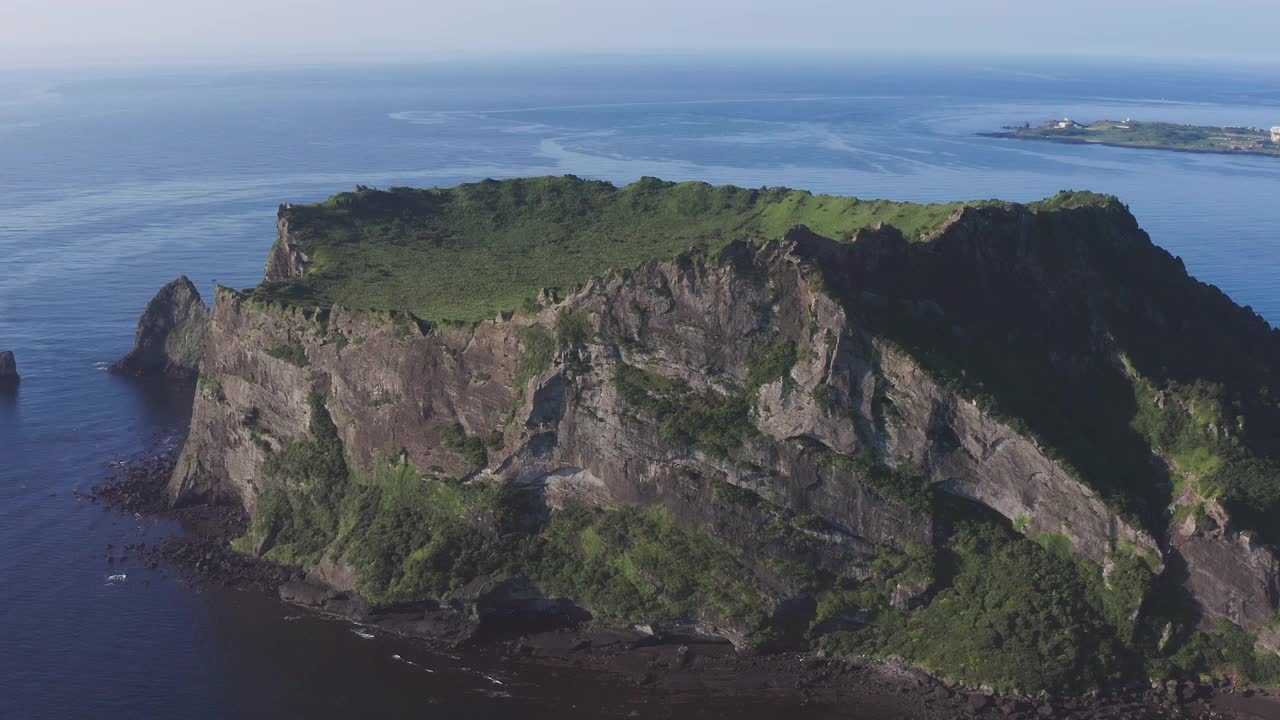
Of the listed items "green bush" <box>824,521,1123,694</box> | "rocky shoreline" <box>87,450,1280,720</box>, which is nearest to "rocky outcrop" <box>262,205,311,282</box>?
"rocky shoreline" <box>87,450,1280,720</box>

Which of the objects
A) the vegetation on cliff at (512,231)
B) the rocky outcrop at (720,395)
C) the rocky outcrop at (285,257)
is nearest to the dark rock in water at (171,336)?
the rocky outcrop at (285,257)

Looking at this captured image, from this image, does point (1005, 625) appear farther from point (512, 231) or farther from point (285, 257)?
point (285, 257)

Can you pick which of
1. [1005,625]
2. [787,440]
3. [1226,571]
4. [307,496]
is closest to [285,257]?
[307,496]

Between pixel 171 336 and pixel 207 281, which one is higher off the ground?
pixel 207 281

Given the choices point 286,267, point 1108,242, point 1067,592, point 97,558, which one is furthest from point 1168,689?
point 286,267

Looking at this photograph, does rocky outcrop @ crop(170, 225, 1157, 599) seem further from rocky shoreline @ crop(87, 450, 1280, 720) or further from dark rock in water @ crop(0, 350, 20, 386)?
dark rock in water @ crop(0, 350, 20, 386)

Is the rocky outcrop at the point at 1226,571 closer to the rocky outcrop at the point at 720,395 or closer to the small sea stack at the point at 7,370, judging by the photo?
the rocky outcrop at the point at 720,395
